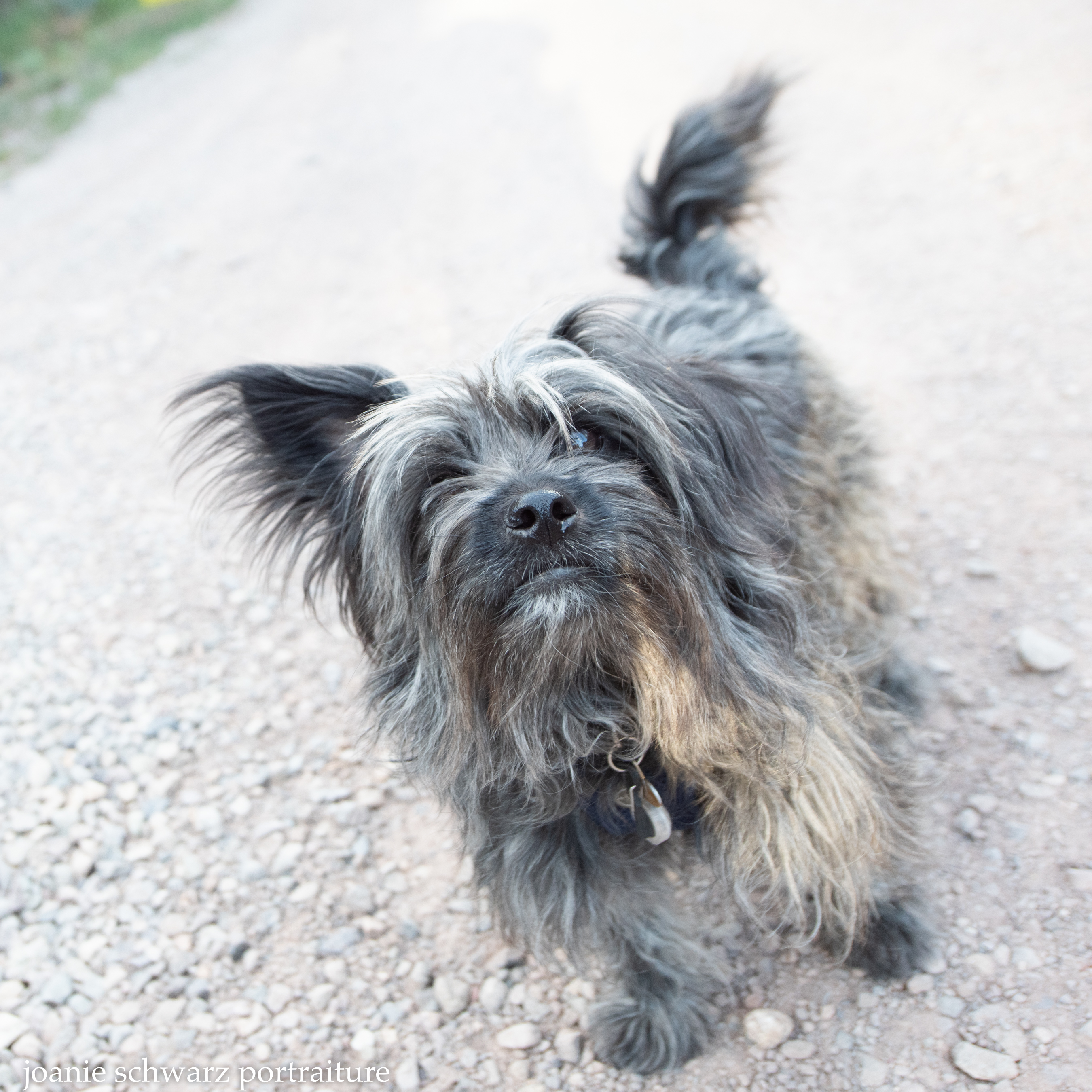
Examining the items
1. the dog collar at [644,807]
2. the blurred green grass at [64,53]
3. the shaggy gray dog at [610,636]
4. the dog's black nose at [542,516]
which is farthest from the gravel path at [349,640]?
the blurred green grass at [64,53]

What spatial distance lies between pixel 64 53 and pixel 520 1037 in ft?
46.4

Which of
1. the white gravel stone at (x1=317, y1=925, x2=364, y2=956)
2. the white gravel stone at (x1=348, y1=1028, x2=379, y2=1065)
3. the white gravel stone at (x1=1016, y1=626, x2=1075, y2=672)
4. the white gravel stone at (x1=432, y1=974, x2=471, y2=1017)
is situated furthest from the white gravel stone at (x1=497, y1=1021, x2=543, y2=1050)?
the white gravel stone at (x1=1016, y1=626, x2=1075, y2=672)

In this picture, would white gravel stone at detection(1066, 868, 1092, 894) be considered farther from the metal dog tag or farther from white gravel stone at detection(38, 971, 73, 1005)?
white gravel stone at detection(38, 971, 73, 1005)

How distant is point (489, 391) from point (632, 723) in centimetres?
81

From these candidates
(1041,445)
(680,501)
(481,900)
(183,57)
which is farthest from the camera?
(183,57)

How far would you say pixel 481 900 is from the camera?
9.45 feet

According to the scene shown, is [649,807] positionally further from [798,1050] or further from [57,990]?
[57,990]

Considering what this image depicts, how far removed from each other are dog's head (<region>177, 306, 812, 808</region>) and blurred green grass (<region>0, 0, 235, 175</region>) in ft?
28.5

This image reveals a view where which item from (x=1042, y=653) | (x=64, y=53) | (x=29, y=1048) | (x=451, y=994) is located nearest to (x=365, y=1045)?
(x=451, y=994)

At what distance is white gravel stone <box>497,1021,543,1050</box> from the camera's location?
2.55 meters

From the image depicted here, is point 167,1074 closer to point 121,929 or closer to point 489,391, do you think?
point 121,929

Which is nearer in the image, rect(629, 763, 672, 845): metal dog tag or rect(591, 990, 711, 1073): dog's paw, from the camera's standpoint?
rect(629, 763, 672, 845): metal dog tag

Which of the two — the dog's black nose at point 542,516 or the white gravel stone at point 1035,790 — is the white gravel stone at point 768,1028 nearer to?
the white gravel stone at point 1035,790

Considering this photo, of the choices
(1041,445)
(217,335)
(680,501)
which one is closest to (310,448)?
(680,501)
